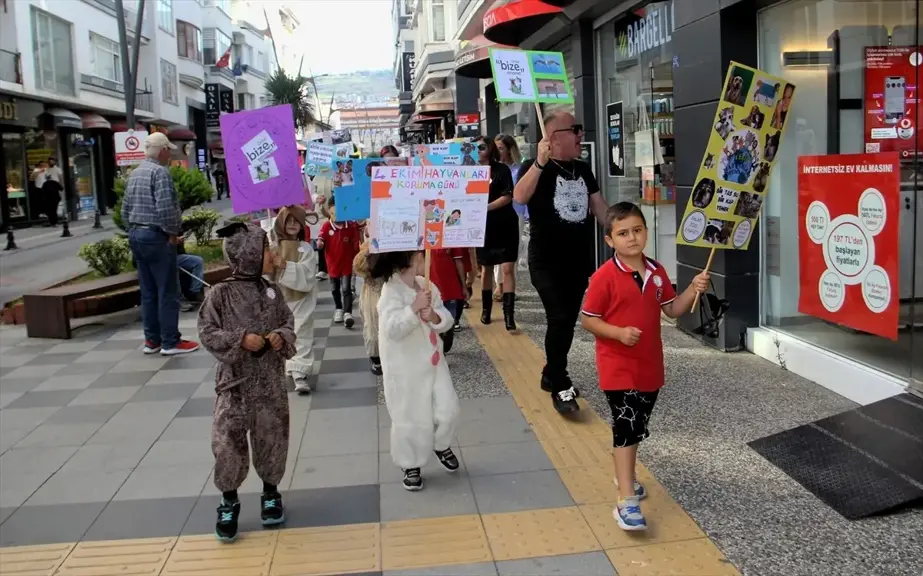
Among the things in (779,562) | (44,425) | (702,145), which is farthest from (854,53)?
(44,425)

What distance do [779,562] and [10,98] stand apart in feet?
89.3

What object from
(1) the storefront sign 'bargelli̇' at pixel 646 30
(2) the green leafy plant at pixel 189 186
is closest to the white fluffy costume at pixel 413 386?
(1) the storefront sign 'bargelli̇' at pixel 646 30

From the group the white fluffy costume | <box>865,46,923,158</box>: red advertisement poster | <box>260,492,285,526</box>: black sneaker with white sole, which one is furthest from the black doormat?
<box>260,492,285,526</box>: black sneaker with white sole

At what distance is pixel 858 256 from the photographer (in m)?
5.64

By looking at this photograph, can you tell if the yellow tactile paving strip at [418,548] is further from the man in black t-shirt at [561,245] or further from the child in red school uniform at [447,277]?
the child in red school uniform at [447,277]

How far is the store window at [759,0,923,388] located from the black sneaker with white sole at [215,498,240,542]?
12.9 ft

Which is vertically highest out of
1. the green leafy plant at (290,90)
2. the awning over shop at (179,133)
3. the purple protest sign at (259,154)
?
the green leafy plant at (290,90)

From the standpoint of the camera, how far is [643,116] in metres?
9.44

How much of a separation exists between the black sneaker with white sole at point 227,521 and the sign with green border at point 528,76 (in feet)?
11.2

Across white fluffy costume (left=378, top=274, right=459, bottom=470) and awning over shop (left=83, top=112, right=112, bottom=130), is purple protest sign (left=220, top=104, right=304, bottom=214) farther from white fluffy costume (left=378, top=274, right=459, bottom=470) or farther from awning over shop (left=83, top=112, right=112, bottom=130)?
awning over shop (left=83, top=112, right=112, bottom=130)

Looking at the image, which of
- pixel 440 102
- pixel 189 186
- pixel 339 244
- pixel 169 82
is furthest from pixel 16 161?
pixel 339 244

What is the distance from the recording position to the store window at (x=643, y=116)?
8.84 m

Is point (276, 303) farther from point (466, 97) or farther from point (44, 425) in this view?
point (466, 97)

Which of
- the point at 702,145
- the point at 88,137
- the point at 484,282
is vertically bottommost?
the point at 484,282
